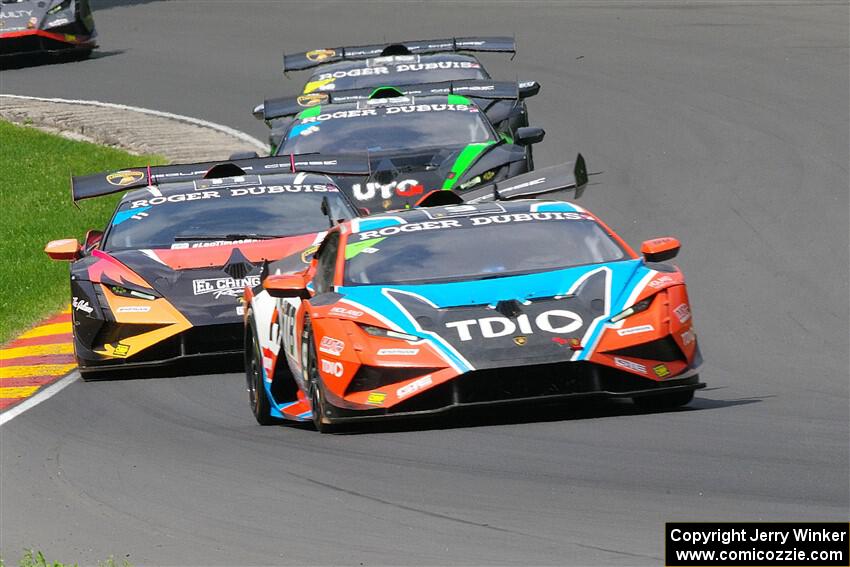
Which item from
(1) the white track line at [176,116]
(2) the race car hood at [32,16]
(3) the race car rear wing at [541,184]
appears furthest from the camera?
(2) the race car hood at [32,16]

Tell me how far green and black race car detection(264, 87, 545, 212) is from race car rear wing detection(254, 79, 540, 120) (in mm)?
543

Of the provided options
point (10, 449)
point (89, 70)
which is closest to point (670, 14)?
point (89, 70)

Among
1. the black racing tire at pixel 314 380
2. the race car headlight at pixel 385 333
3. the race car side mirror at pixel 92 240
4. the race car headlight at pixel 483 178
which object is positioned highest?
the race car headlight at pixel 385 333

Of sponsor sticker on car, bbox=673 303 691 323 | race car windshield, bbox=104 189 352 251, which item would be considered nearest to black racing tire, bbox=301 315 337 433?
sponsor sticker on car, bbox=673 303 691 323

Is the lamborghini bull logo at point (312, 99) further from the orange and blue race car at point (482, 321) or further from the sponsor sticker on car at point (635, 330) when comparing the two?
the sponsor sticker on car at point (635, 330)

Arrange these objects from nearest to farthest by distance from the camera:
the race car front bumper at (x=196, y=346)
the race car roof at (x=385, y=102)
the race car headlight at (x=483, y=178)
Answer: the race car front bumper at (x=196, y=346) < the race car headlight at (x=483, y=178) < the race car roof at (x=385, y=102)

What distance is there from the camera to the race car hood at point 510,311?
9.02 m

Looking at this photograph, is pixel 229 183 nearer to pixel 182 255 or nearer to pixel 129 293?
Answer: pixel 182 255

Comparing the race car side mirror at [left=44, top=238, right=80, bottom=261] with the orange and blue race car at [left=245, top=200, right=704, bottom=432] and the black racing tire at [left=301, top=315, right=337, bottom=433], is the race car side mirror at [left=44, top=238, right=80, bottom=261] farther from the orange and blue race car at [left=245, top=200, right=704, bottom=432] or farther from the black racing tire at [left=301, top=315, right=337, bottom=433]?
the black racing tire at [left=301, top=315, right=337, bottom=433]

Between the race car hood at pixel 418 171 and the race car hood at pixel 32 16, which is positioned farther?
the race car hood at pixel 32 16

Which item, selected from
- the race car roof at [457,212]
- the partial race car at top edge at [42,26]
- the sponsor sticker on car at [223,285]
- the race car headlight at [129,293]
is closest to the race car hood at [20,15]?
the partial race car at top edge at [42,26]

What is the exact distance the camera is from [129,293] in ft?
41.8

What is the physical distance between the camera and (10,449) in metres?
10.2

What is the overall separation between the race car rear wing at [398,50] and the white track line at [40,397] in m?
10.4
